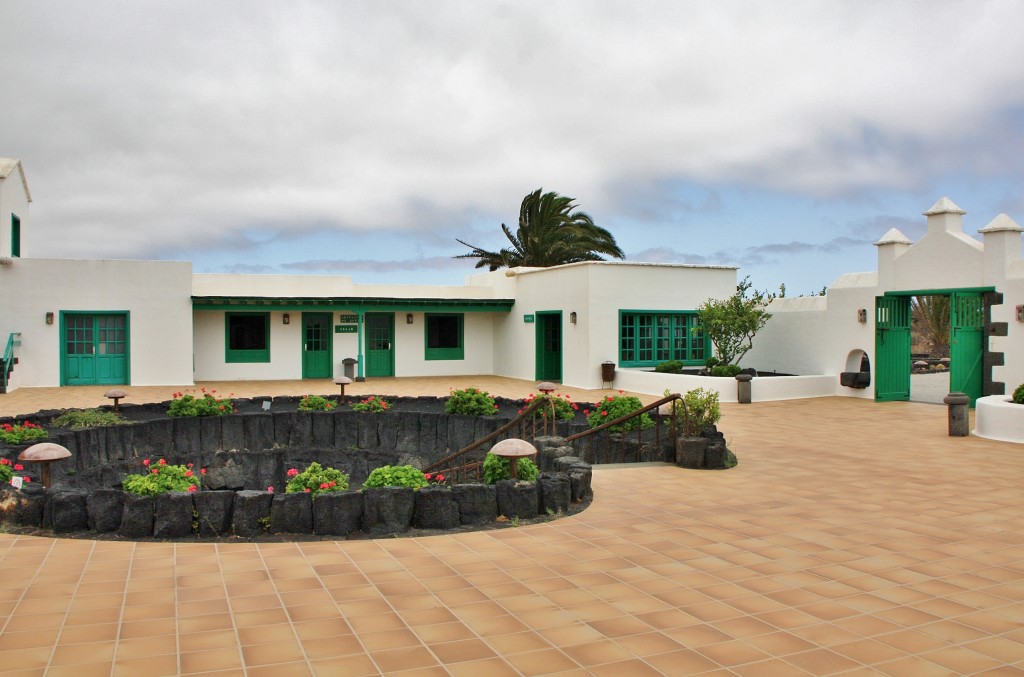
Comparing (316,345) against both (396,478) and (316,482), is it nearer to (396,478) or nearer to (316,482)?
(316,482)

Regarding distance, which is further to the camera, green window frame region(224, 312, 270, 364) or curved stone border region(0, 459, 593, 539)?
green window frame region(224, 312, 270, 364)

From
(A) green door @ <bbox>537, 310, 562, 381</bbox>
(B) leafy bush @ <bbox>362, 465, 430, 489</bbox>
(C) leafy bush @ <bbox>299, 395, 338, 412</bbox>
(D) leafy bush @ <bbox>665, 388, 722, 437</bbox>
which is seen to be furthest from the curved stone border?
(A) green door @ <bbox>537, 310, 562, 381</bbox>

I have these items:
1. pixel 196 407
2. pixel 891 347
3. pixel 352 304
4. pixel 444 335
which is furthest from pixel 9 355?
pixel 891 347

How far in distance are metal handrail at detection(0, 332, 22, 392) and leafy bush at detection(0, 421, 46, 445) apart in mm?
9185

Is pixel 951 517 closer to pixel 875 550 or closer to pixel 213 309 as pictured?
pixel 875 550

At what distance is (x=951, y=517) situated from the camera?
6762mm

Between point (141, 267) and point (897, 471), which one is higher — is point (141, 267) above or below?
above

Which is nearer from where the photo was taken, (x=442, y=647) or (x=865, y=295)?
(x=442, y=647)

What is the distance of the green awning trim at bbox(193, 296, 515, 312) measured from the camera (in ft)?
70.5

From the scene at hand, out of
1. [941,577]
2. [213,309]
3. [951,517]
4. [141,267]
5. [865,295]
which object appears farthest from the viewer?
[213,309]

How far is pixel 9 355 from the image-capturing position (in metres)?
19.4

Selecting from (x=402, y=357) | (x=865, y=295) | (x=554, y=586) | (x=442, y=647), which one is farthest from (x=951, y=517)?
(x=402, y=357)

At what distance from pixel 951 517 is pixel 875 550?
1.56m

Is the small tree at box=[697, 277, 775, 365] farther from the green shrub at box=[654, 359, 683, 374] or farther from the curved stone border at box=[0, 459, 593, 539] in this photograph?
the curved stone border at box=[0, 459, 593, 539]
